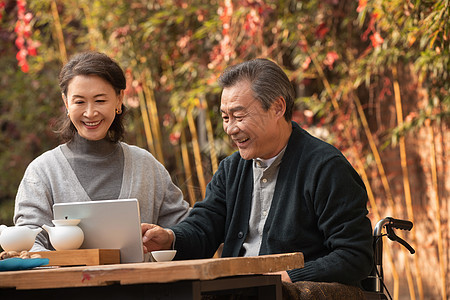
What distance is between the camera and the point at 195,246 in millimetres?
2408

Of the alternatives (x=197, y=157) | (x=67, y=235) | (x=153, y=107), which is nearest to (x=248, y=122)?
(x=67, y=235)

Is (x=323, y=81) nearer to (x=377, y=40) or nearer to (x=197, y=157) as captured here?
(x=377, y=40)

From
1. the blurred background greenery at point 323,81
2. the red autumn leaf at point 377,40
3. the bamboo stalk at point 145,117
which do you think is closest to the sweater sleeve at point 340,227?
the blurred background greenery at point 323,81

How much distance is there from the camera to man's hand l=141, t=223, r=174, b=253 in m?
2.25

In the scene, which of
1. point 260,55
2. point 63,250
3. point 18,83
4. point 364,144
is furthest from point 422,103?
point 18,83

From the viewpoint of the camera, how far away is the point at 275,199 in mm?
2266

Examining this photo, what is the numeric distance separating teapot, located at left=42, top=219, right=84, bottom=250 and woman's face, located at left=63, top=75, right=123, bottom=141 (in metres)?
0.55

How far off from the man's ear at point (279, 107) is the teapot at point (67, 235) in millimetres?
764

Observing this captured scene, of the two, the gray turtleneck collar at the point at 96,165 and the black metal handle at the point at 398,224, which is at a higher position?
the gray turtleneck collar at the point at 96,165

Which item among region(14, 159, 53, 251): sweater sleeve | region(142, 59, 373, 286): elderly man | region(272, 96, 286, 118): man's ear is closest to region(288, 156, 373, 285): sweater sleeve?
region(142, 59, 373, 286): elderly man

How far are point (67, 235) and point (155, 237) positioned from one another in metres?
0.39

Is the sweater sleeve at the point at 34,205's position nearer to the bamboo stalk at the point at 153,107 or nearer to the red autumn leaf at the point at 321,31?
the red autumn leaf at the point at 321,31

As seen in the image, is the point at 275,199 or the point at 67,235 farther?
the point at 275,199

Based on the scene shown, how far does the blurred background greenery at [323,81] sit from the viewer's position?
153 inches
